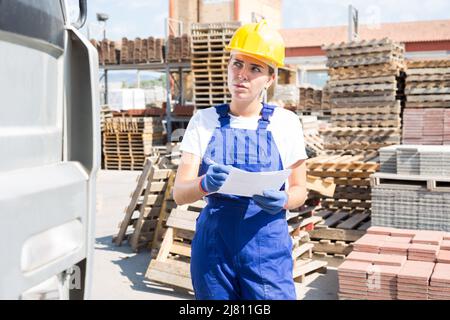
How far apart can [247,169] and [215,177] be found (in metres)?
0.22

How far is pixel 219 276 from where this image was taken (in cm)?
269

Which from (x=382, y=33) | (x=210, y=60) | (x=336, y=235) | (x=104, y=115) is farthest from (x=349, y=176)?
(x=382, y=33)

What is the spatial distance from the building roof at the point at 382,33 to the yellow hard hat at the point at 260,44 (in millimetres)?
29648

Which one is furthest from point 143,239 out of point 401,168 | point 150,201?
point 401,168

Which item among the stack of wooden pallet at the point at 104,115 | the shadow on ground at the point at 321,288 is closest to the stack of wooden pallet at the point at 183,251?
the shadow on ground at the point at 321,288

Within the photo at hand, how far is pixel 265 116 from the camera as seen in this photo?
278cm

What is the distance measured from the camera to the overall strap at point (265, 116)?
2.75m

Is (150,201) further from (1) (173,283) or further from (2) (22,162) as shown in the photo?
(2) (22,162)

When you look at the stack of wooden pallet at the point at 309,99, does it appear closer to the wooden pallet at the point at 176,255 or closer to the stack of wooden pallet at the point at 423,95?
the stack of wooden pallet at the point at 423,95

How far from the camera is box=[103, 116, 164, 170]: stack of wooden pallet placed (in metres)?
15.9

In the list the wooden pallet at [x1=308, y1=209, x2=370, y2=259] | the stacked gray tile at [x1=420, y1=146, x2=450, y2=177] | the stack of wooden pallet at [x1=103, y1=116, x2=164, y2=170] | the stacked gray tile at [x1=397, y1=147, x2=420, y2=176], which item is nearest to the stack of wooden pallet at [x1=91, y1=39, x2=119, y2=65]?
the stack of wooden pallet at [x1=103, y1=116, x2=164, y2=170]

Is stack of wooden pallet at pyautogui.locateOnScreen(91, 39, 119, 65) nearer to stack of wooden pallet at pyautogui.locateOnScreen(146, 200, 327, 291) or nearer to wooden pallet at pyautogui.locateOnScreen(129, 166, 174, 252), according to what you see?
wooden pallet at pyautogui.locateOnScreen(129, 166, 174, 252)

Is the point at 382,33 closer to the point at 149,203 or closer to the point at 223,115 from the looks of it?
the point at 149,203
